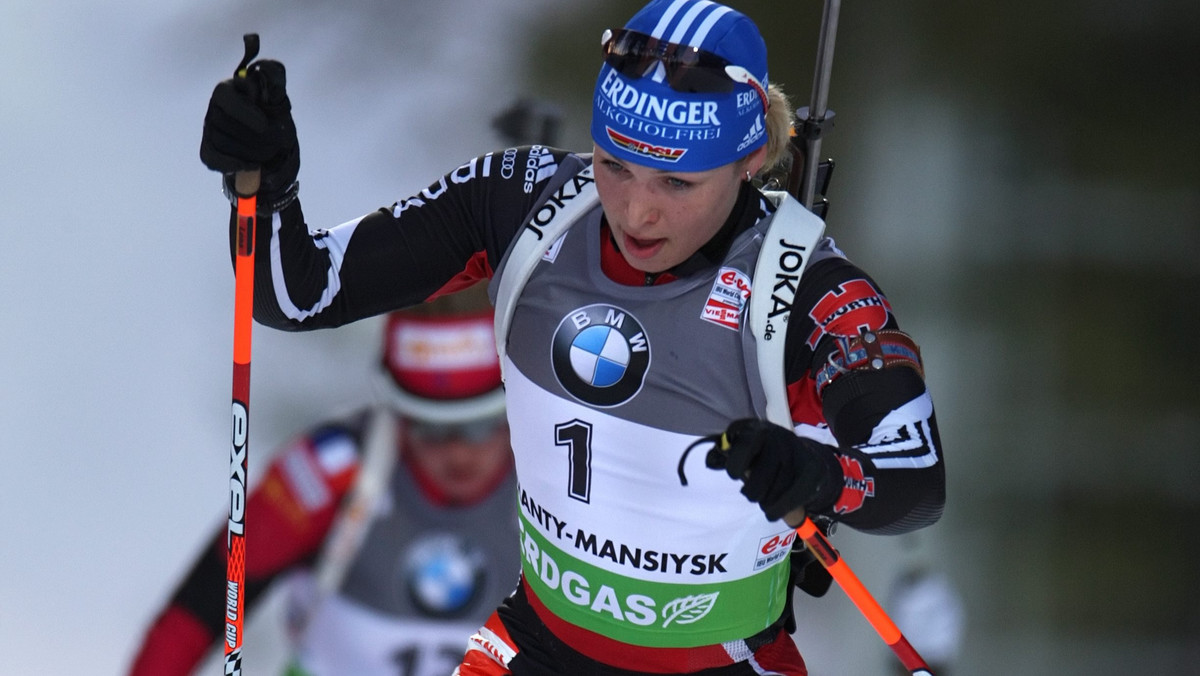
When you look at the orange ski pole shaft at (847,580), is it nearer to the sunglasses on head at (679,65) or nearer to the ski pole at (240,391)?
the sunglasses on head at (679,65)

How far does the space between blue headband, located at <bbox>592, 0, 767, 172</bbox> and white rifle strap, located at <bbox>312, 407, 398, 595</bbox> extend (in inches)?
76.5

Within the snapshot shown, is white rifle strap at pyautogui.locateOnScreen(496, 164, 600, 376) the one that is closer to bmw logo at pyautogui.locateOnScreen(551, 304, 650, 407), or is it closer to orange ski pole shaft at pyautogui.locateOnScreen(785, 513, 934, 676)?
bmw logo at pyautogui.locateOnScreen(551, 304, 650, 407)

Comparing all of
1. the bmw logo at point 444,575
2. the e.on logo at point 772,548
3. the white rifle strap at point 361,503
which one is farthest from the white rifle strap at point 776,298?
the white rifle strap at point 361,503

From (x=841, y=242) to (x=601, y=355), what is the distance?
93.0 inches

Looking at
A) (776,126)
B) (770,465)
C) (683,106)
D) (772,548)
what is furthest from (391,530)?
(770,465)

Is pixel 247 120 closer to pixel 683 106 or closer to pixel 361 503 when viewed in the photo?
pixel 683 106

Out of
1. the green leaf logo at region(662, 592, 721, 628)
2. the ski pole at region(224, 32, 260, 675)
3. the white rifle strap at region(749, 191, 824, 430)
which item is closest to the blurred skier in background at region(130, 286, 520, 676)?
the ski pole at region(224, 32, 260, 675)

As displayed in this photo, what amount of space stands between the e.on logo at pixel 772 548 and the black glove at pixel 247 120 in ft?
2.69

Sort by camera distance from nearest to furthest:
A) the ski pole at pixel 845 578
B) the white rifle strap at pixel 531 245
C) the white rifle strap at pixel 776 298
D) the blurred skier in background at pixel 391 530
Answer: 1. the ski pole at pixel 845 578
2. the white rifle strap at pixel 776 298
3. the white rifle strap at pixel 531 245
4. the blurred skier in background at pixel 391 530

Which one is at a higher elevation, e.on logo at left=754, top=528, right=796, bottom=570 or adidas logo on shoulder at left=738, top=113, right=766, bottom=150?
adidas logo on shoulder at left=738, top=113, right=766, bottom=150

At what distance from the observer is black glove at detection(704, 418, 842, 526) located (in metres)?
1.49

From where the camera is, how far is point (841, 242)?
409 cm

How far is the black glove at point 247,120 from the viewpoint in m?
1.69

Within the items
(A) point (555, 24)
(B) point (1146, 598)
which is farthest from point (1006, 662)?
(A) point (555, 24)
